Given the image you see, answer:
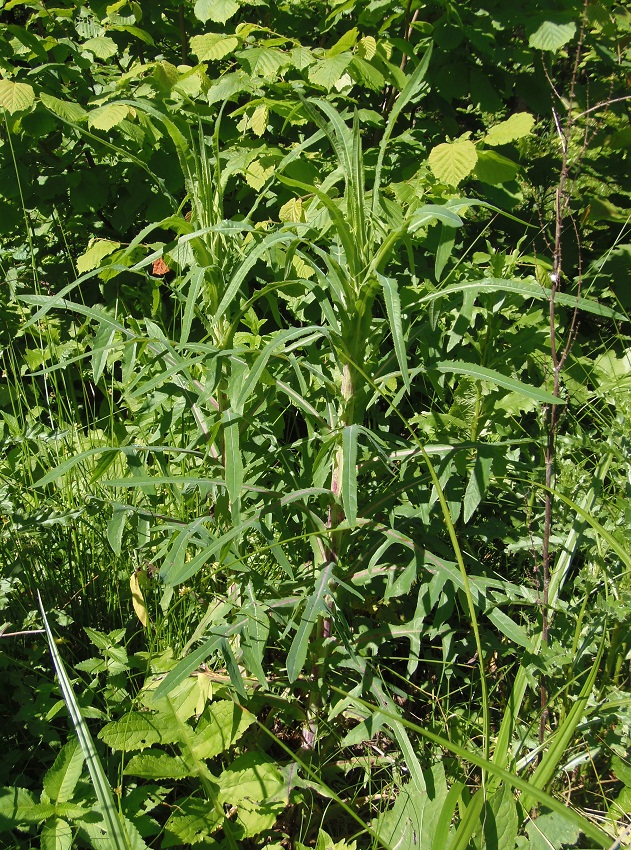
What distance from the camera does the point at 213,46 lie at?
7.84 feet

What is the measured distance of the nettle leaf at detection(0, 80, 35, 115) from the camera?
89.4 inches

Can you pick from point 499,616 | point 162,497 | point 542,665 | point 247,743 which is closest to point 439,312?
point 499,616

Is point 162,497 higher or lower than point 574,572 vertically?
higher

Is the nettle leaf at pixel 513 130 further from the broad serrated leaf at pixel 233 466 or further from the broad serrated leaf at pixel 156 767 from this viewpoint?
the broad serrated leaf at pixel 156 767

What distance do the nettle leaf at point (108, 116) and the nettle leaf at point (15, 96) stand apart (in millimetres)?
204

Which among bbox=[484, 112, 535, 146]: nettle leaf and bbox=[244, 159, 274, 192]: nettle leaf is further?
bbox=[244, 159, 274, 192]: nettle leaf

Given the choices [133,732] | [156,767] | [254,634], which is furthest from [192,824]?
[254,634]

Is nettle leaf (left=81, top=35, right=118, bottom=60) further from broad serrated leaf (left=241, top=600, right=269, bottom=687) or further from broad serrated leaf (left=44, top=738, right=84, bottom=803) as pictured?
broad serrated leaf (left=44, top=738, right=84, bottom=803)

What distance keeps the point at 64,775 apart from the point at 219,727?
0.37 m

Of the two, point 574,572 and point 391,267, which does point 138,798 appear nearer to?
point 574,572

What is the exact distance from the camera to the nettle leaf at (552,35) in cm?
235

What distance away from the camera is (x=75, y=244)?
329 cm

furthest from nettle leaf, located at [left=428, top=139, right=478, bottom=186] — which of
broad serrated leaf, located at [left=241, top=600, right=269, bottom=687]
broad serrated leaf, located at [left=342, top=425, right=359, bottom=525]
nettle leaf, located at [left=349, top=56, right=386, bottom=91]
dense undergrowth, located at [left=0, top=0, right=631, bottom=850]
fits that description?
broad serrated leaf, located at [left=241, top=600, right=269, bottom=687]

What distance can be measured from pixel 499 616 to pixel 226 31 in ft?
8.51
